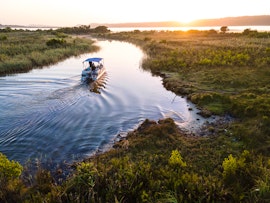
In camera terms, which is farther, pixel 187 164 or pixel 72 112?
pixel 72 112

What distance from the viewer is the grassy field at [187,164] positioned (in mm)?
7242

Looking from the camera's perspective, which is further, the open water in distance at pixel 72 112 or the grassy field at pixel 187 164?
the open water in distance at pixel 72 112

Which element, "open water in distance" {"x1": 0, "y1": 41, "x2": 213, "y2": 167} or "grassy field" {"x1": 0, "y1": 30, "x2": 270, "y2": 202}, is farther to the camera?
"open water in distance" {"x1": 0, "y1": 41, "x2": 213, "y2": 167}

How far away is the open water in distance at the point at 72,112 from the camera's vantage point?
13.3 m

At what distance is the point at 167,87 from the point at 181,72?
5785mm

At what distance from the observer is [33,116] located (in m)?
17.3

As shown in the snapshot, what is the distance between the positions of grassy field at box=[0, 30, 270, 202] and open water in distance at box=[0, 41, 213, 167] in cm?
156

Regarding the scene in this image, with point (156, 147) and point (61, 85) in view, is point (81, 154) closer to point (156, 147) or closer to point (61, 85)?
point (156, 147)

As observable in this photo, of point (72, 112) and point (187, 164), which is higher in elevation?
point (187, 164)

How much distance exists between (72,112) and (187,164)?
432 inches

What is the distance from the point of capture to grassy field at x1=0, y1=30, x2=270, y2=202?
724cm

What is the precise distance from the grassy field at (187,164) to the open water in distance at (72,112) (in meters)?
1.56

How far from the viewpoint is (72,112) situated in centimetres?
1862

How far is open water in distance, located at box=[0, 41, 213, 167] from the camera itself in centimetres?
1331
